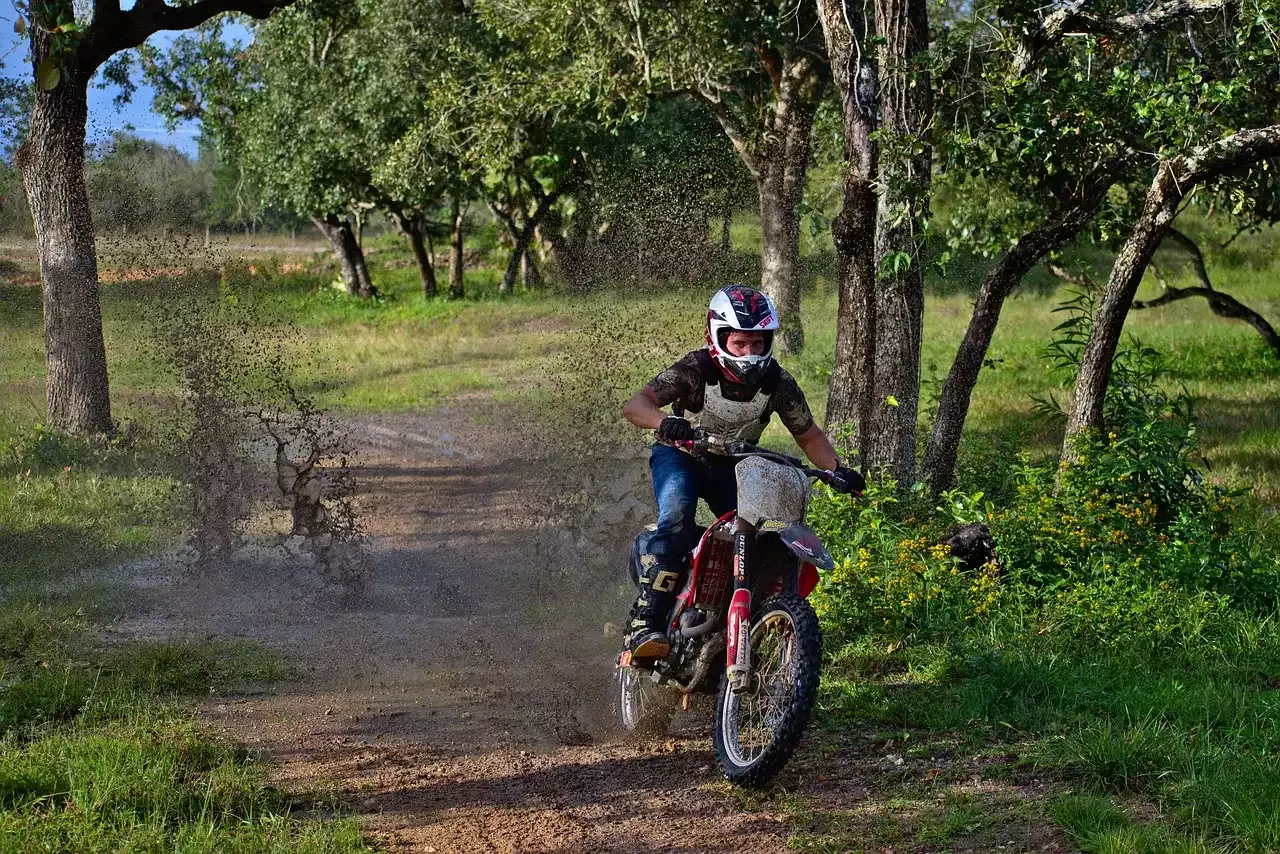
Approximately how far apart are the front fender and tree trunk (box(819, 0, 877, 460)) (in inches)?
175

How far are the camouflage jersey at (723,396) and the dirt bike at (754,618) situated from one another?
17.8 inches

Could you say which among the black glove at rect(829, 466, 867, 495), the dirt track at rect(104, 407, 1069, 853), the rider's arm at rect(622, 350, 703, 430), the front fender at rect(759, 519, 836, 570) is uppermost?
the rider's arm at rect(622, 350, 703, 430)

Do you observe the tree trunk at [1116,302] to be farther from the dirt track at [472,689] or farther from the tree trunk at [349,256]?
the tree trunk at [349,256]

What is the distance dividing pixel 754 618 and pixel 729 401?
1.09 meters

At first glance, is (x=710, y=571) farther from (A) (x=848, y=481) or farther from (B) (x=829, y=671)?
(B) (x=829, y=671)

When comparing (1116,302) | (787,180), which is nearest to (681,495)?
(1116,302)

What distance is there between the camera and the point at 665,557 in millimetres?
6449

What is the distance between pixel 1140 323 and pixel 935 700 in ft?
73.2

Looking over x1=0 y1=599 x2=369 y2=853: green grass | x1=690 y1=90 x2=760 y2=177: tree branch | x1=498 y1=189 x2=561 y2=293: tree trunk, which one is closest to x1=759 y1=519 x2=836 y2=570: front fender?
x1=0 y1=599 x2=369 y2=853: green grass

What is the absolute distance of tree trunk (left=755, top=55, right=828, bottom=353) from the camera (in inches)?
782

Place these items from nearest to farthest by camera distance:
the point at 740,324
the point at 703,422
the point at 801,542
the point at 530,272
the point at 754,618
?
the point at 801,542, the point at 754,618, the point at 740,324, the point at 703,422, the point at 530,272

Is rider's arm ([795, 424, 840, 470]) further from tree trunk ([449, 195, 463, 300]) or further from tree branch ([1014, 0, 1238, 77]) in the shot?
tree trunk ([449, 195, 463, 300])

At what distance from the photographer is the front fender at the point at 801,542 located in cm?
558

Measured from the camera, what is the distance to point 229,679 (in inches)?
295
